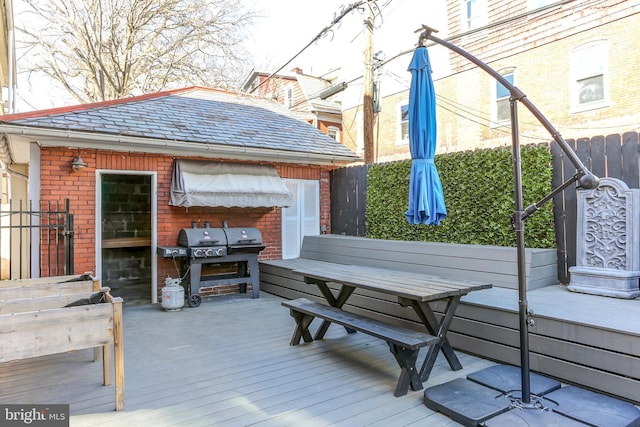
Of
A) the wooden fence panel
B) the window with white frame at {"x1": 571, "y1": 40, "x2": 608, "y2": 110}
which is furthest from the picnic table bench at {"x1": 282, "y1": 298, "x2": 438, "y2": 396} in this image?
the window with white frame at {"x1": 571, "y1": 40, "x2": 608, "y2": 110}

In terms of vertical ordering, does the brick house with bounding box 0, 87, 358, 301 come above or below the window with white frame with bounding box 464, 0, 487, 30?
below

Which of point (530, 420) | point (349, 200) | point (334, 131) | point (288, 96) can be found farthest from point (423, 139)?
point (288, 96)

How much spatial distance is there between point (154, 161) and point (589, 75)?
962 cm

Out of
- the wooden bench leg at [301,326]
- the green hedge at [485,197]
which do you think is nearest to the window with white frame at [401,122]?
the green hedge at [485,197]

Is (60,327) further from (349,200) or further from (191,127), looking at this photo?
(349,200)

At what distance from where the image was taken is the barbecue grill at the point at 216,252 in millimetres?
6434

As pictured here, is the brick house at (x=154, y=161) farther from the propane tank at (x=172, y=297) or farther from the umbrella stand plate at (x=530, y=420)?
the umbrella stand plate at (x=530, y=420)

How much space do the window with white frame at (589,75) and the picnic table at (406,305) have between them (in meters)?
7.90

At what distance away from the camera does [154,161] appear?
6801 mm

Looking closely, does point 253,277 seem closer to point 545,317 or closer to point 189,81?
point 545,317

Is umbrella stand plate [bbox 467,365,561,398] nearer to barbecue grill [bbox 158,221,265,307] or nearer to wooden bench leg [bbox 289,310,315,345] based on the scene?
wooden bench leg [bbox 289,310,315,345]

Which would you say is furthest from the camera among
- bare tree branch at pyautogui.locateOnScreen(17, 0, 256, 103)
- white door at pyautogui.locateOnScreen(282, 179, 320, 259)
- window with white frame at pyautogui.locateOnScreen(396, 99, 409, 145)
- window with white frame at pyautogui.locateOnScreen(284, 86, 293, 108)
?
window with white frame at pyautogui.locateOnScreen(284, 86, 293, 108)

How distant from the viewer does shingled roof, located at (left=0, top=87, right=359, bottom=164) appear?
577 cm

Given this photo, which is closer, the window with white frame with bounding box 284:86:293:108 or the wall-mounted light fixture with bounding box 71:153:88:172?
the wall-mounted light fixture with bounding box 71:153:88:172
